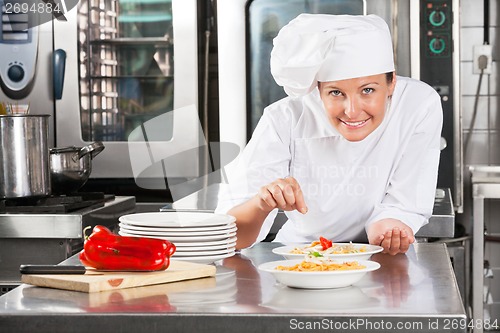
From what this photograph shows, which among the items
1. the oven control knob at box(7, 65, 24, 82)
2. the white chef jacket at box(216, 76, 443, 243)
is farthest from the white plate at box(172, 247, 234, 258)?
the oven control knob at box(7, 65, 24, 82)

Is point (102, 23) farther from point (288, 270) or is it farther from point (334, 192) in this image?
point (288, 270)

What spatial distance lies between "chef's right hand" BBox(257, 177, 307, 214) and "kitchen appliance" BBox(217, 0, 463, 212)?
1672 mm

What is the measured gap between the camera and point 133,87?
3750mm

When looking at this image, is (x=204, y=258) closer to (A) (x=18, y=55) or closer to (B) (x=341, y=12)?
(B) (x=341, y=12)

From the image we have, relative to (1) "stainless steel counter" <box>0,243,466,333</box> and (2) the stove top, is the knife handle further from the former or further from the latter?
(2) the stove top

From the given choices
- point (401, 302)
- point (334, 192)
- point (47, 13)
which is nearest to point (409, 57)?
point (334, 192)

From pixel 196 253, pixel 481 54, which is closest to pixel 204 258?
pixel 196 253

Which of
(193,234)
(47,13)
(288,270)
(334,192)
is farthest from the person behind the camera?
(47,13)

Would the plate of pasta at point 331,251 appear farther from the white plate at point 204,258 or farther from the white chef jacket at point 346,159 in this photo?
the white chef jacket at point 346,159

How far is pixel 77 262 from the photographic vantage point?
1.89 m

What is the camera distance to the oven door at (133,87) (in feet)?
11.9

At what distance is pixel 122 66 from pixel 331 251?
217cm

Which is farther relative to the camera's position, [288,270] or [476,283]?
[476,283]

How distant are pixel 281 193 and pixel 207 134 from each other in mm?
1846
